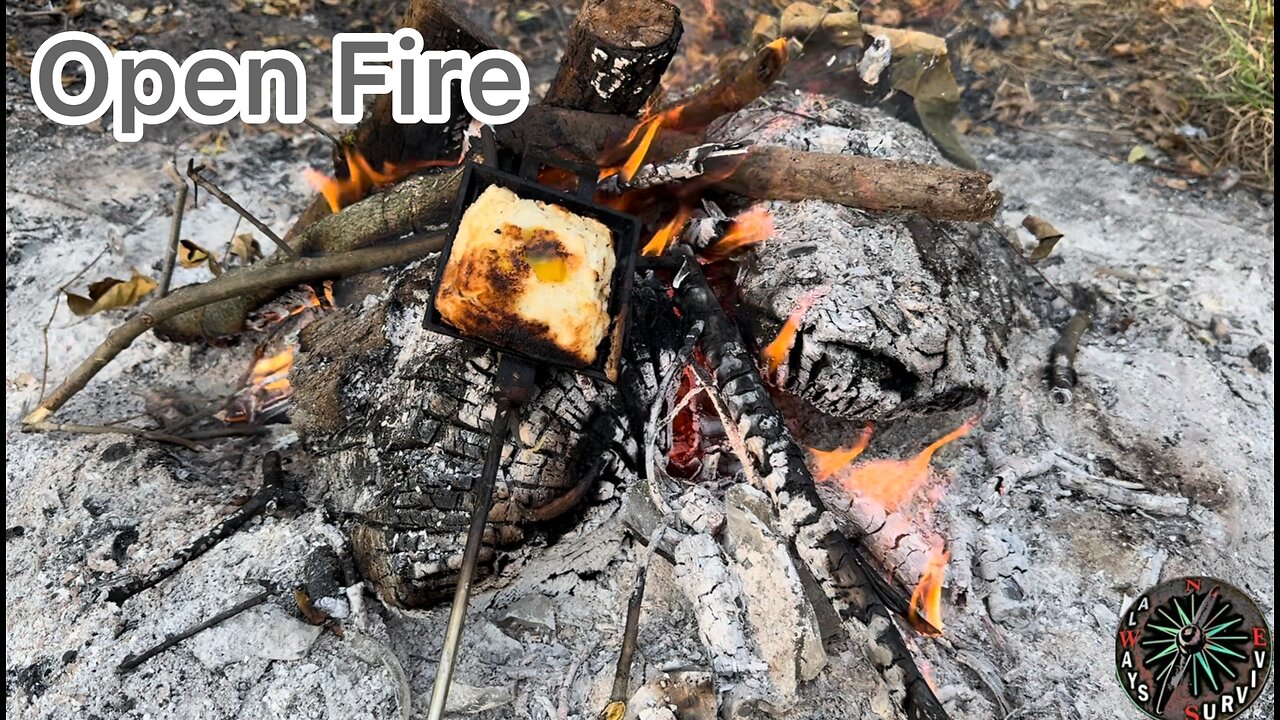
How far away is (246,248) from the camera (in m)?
3.11

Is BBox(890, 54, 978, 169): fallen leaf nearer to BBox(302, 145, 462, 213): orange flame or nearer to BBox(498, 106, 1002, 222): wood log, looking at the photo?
BBox(498, 106, 1002, 222): wood log

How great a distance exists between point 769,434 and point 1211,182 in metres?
3.09

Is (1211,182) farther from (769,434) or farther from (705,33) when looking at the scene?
(769,434)

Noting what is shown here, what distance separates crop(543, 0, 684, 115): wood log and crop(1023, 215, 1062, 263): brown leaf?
1.72 metres

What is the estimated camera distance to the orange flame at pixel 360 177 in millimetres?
2816

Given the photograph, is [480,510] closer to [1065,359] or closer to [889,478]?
[889,478]

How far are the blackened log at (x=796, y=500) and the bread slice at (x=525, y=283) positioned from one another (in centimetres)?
35

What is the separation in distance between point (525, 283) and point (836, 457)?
1.17m

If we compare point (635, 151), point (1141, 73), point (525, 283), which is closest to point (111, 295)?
point (525, 283)

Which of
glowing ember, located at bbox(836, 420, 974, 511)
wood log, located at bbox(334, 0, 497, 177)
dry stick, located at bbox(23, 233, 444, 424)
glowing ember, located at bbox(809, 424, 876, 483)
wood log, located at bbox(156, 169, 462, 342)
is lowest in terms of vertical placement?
glowing ember, located at bbox(836, 420, 974, 511)

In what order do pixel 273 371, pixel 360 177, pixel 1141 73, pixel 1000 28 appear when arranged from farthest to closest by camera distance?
pixel 1000 28
pixel 1141 73
pixel 360 177
pixel 273 371

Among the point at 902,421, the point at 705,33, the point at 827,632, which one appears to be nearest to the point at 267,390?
the point at 827,632

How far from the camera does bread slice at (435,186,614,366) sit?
188 centimetres

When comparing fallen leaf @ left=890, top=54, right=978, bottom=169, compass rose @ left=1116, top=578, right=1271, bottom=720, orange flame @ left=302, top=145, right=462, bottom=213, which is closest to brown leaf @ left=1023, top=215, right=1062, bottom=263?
fallen leaf @ left=890, top=54, right=978, bottom=169
